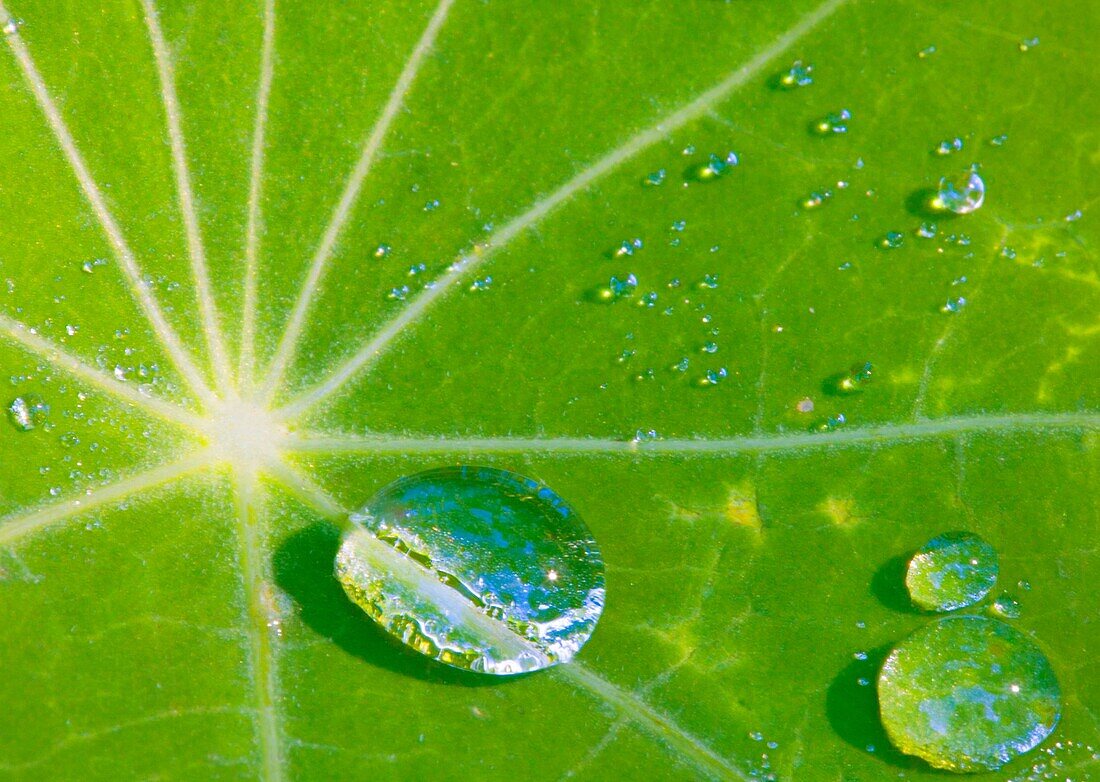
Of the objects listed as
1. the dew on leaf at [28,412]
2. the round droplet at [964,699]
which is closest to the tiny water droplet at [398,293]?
the dew on leaf at [28,412]

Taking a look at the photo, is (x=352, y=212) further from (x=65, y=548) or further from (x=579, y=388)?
(x=65, y=548)

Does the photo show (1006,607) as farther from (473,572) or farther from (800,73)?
(800,73)

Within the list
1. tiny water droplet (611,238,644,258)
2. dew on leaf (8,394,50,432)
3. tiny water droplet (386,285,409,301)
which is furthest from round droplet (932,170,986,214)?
dew on leaf (8,394,50,432)

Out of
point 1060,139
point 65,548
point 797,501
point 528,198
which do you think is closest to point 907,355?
point 797,501

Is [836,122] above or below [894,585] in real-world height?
above

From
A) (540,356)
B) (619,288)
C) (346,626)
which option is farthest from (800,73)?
(346,626)

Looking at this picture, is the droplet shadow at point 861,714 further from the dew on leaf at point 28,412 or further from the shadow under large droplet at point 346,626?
the dew on leaf at point 28,412

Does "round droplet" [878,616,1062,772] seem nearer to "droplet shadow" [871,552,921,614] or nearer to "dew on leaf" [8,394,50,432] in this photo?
"droplet shadow" [871,552,921,614]
